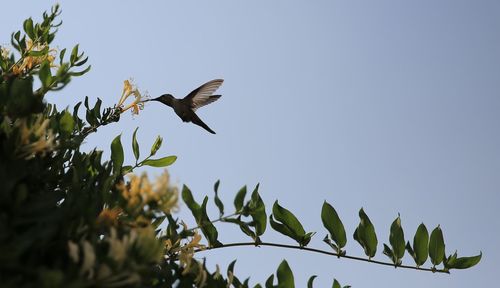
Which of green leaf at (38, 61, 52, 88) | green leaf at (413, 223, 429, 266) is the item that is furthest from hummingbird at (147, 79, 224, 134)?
green leaf at (413, 223, 429, 266)

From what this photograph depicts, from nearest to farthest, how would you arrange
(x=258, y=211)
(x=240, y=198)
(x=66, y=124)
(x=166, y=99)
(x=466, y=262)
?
(x=240, y=198)
(x=258, y=211)
(x=66, y=124)
(x=466, y=262)
(x=166, y=99)

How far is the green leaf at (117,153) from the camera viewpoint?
3.99 m

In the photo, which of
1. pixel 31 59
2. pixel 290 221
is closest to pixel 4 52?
pixel 31 59

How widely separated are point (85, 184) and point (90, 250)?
145 cm

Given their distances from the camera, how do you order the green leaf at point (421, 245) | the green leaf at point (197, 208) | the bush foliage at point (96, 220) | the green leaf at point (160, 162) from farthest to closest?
the green leaf at point (160, 162) < the green leaf at point (421, 245) < the green leaf at point (197, 208) < the bush foliage at point (96, 220)

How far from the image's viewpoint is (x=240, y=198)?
10.7ft

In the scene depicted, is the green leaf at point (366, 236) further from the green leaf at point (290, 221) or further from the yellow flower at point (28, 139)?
the yellow flower at point (28, 139)

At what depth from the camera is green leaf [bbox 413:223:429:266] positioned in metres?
4.02

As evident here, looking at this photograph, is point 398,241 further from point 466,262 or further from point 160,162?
point 160,162

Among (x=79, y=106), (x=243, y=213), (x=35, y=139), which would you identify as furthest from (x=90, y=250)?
(x=79, y=106)

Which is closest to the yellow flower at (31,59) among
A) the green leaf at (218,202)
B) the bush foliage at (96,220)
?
the bush foliage at (96,220)

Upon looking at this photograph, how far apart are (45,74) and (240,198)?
1.11 meters

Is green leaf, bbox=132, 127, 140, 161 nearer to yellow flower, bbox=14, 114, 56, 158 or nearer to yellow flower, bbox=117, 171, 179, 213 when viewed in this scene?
yellow flower, bbox=14, 114, 56, 158

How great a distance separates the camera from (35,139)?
9.26ft
